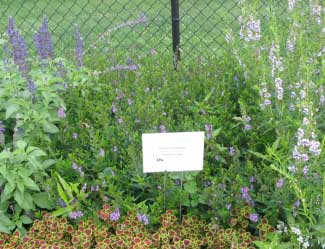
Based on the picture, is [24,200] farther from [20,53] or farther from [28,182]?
[20,53]

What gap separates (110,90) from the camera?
10.5ft

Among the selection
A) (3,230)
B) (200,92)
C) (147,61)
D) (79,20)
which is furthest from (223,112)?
(79,20)

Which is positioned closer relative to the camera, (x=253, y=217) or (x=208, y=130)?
(x=253, y=217)

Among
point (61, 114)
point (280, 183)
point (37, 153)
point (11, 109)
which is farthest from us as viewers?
point (61, 114)

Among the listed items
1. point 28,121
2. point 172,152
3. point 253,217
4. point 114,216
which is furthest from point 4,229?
point 253,217

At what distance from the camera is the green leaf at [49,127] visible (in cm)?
276

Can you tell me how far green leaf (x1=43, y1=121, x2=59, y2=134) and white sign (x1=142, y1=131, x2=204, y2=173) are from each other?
2.31ft

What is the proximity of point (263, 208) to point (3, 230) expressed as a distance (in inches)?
45.9

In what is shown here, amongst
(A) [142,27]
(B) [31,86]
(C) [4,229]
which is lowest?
(C) [4,229]

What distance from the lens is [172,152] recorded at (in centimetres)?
230

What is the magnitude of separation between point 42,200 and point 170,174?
609 millimetres

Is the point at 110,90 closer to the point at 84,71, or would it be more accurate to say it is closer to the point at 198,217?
the point at 84,71

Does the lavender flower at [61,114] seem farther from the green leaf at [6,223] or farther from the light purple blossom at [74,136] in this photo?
the green leaf at [6,223]

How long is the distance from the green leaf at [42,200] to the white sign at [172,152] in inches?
20.3
